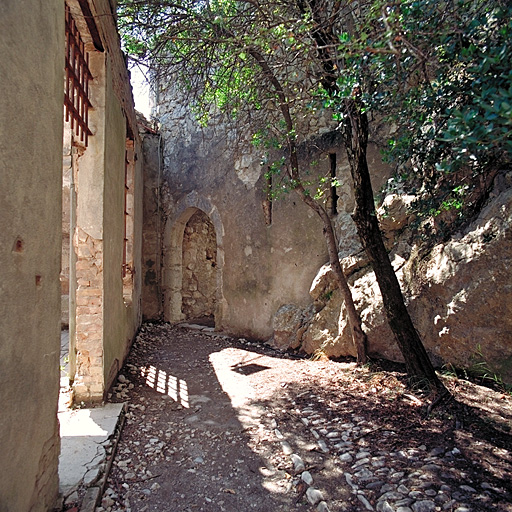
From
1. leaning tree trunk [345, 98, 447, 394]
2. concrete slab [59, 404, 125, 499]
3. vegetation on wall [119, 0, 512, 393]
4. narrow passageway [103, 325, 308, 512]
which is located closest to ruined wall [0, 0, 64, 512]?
concrete slab [59, 404, 125, 499]

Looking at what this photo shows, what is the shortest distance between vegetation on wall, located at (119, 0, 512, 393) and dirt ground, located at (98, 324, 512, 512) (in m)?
0.56

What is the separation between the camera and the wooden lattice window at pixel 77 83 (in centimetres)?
272

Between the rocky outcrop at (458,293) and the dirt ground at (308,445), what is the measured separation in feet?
1.08

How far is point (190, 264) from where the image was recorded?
28.7 ft

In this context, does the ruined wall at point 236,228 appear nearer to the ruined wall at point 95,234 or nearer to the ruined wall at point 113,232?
the ruined wall at point 113,232

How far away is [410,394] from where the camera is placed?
3465mm

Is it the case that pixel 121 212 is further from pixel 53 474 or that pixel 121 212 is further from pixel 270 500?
pixel 270 500

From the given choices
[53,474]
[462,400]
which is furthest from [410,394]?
[53,474]

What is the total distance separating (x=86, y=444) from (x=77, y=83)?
273 cm

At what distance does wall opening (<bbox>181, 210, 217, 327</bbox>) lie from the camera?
8703 mm

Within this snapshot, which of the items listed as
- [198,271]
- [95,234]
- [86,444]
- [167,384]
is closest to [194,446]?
[86,444]

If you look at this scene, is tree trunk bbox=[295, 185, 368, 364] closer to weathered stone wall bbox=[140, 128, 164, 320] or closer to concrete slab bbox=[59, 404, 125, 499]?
concrete slab bbox=[59, 404, 125, 499]

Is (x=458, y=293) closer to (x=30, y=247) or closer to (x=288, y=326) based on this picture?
(x=288, y=326)

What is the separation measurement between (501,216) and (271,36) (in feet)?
8.92
